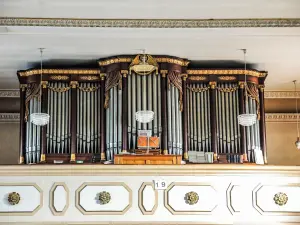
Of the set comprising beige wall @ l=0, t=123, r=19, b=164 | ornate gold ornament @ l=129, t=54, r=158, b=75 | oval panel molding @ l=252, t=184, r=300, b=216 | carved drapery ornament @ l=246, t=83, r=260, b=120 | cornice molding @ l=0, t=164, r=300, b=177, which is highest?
ornate gold ornament @ l=129, t=54, r=158, b=75

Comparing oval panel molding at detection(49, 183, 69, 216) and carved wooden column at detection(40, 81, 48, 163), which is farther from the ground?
carved wooden column at detection(40, 81, 48, 163)

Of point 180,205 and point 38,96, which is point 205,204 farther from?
point 38,96

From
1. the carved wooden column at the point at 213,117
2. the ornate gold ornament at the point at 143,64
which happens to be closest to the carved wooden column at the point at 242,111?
the carved wooden column at the point at 213,117

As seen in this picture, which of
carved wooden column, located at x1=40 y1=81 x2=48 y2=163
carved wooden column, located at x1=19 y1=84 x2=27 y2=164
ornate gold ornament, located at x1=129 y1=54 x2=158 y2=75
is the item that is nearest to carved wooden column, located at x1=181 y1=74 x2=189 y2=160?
ornate gold ornament, located at x1=129 y1=54 x2=158 y2=75

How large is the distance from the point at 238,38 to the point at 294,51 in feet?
4.24

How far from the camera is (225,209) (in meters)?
6.52

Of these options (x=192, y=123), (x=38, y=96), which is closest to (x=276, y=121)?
(x=192, y=123)

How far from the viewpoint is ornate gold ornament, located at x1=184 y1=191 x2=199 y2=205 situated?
6488 millimetres

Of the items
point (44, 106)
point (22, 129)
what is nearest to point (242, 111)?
point (44, 106)

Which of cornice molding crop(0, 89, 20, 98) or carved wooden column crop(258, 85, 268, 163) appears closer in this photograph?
carved wooden column crop(258, 85, 268, 163)

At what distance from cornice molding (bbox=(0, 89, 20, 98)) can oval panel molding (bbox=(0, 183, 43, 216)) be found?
557cm

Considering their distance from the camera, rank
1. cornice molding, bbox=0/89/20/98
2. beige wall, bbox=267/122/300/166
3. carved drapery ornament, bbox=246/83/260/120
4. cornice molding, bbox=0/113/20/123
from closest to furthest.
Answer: carved drapery ornament, bbox=246/83/260/120 → cornice molding, bbox=0/89/20/98 → cornice molding, bbox=0/113/20/123 → beige wall, bbox=267/122/300/166

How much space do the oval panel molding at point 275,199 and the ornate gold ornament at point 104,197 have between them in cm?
173

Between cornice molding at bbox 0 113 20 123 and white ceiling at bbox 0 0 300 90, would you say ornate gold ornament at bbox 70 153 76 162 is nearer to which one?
white ceiling at bbox 0 0 300 90
